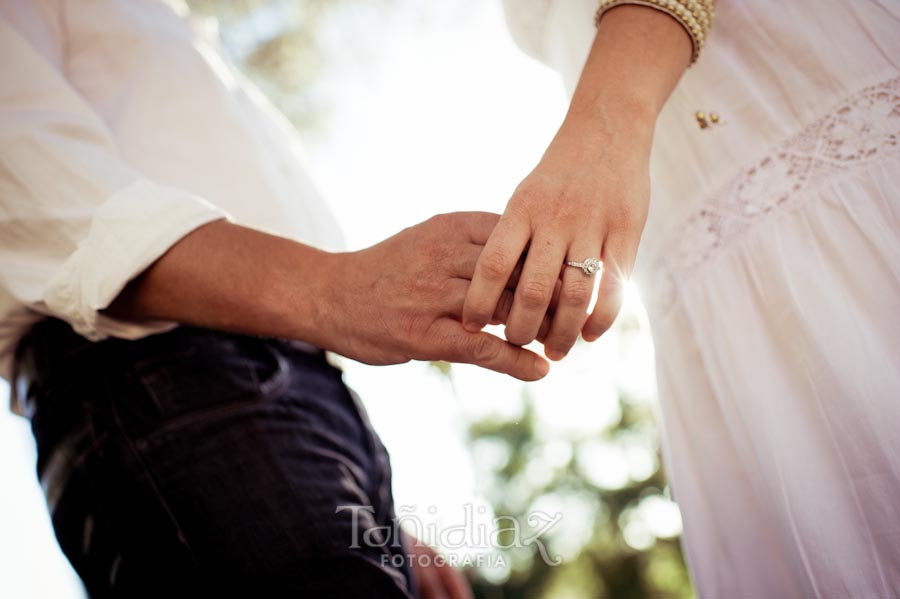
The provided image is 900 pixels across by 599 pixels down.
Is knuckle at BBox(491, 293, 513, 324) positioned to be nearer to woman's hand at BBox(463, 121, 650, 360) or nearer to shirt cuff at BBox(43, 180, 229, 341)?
woman's hand at BBox(463, 121, 650, 360)

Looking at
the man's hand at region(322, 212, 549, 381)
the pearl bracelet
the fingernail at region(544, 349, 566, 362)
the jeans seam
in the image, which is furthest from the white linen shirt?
the pearl bracelet

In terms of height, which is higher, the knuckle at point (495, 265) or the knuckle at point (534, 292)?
the knuckle at point (495, 265)

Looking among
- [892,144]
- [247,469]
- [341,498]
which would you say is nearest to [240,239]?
[247,469]

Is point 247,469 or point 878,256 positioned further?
point 247,469

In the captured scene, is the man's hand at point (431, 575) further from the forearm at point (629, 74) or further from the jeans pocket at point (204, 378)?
the forearm at point (629, 74)

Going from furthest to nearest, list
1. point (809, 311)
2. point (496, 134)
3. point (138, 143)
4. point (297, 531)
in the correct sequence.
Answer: point (496, 134)
point (138, 143)
point (297, 531)
point (809, 311)

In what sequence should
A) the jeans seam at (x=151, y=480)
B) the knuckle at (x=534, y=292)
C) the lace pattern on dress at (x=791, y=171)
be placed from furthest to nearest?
the jeans seam at (x=151, y=480), the lace pattern on dress at (x=791, y=171), the knuckle at (x=534, y=292)

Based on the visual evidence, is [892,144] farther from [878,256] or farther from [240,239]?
[240,239]

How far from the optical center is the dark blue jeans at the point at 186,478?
109 centimetres

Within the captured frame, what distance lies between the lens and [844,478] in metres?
0.94

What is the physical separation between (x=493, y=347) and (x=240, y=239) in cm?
49

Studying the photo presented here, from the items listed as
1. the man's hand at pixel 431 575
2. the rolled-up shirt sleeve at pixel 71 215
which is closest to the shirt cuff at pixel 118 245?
the rolled-up shirt sleeve at pixel 71 215

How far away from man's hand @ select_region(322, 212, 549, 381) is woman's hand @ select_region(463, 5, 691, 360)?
5cm

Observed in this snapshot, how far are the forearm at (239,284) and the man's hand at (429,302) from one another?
0.24 ft
